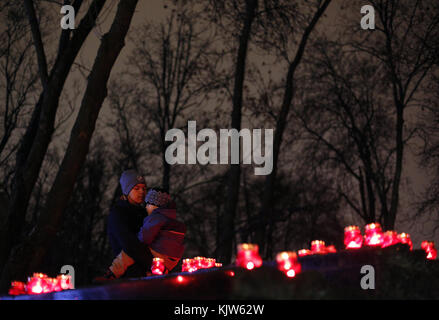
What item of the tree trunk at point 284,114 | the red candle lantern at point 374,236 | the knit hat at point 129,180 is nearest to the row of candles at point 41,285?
the knit hat at point 129,180

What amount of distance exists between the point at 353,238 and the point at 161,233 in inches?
77.0

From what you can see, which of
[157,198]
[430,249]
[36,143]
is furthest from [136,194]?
Result: [36,143]

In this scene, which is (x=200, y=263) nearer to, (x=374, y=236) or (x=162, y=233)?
(x=162, y=233)

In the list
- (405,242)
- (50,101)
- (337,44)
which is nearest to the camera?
(405,242)

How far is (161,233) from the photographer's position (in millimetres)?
6742

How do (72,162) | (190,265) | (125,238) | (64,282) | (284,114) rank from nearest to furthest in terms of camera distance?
1. (64,282)
2. (125,238)
3. (190,265)
4. (72,162)
5. (284,114)

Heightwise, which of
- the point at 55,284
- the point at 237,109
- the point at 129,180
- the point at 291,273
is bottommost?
the point at 55,284

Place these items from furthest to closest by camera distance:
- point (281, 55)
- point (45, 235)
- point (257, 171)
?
1. point (257, 171)
2. point (281, 55)
3. point (45, 235)

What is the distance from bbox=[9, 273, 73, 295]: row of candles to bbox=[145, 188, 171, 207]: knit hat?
1282 mm

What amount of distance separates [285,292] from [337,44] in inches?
688

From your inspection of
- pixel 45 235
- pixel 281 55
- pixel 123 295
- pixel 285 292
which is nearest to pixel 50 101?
pixel 45 235

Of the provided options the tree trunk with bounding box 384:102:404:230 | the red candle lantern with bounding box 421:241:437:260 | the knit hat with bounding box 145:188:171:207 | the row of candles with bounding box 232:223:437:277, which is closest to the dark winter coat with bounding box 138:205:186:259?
the knit hat with bounding box 145:188:171:207

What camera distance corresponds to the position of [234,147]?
1672cm

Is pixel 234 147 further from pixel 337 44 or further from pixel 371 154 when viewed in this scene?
Answer: pixel 371 154
